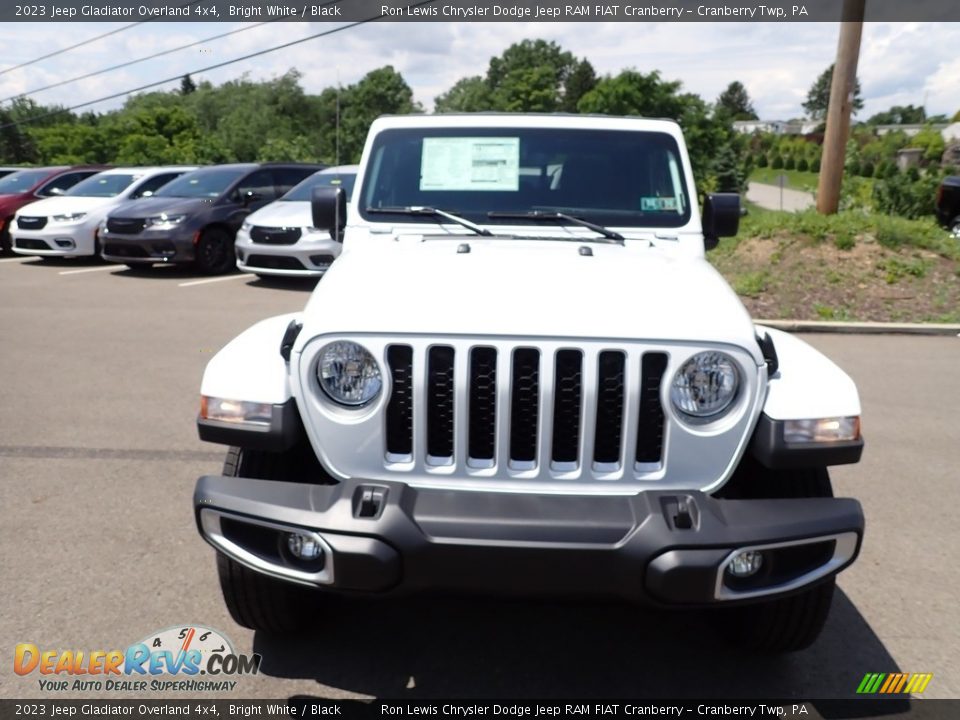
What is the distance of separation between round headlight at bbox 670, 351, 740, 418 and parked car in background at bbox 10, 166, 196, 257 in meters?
13.2

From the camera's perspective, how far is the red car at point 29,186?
49.8 ft

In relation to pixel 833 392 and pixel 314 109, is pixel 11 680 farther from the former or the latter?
pixel 314 109

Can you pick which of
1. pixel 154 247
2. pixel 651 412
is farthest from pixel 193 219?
pixel 651 412

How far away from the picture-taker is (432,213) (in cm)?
383

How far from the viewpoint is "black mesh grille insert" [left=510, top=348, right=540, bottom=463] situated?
2.52 meters

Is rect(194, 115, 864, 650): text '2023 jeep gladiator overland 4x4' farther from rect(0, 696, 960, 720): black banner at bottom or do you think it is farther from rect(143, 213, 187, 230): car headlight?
rect(143, 213, 187, 230): car headlight

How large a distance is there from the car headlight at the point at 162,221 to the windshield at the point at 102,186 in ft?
8.95

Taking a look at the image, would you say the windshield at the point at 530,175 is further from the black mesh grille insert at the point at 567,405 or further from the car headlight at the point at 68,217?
the car headlight at the point at 68,217

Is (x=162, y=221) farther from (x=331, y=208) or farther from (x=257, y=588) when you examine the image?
(x=257, y=588)

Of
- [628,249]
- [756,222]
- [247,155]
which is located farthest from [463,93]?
[628,249]

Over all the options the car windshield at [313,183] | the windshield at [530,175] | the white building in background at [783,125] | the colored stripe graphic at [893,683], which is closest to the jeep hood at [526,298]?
the windshield at [530,175]

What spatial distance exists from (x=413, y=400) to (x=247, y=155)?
66437 millimetres

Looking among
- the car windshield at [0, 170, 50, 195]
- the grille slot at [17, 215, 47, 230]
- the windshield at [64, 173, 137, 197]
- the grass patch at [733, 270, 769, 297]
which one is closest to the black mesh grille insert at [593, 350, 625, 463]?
the grass patch at [733, 270, 769, 297]

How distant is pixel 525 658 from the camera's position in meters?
3.08
